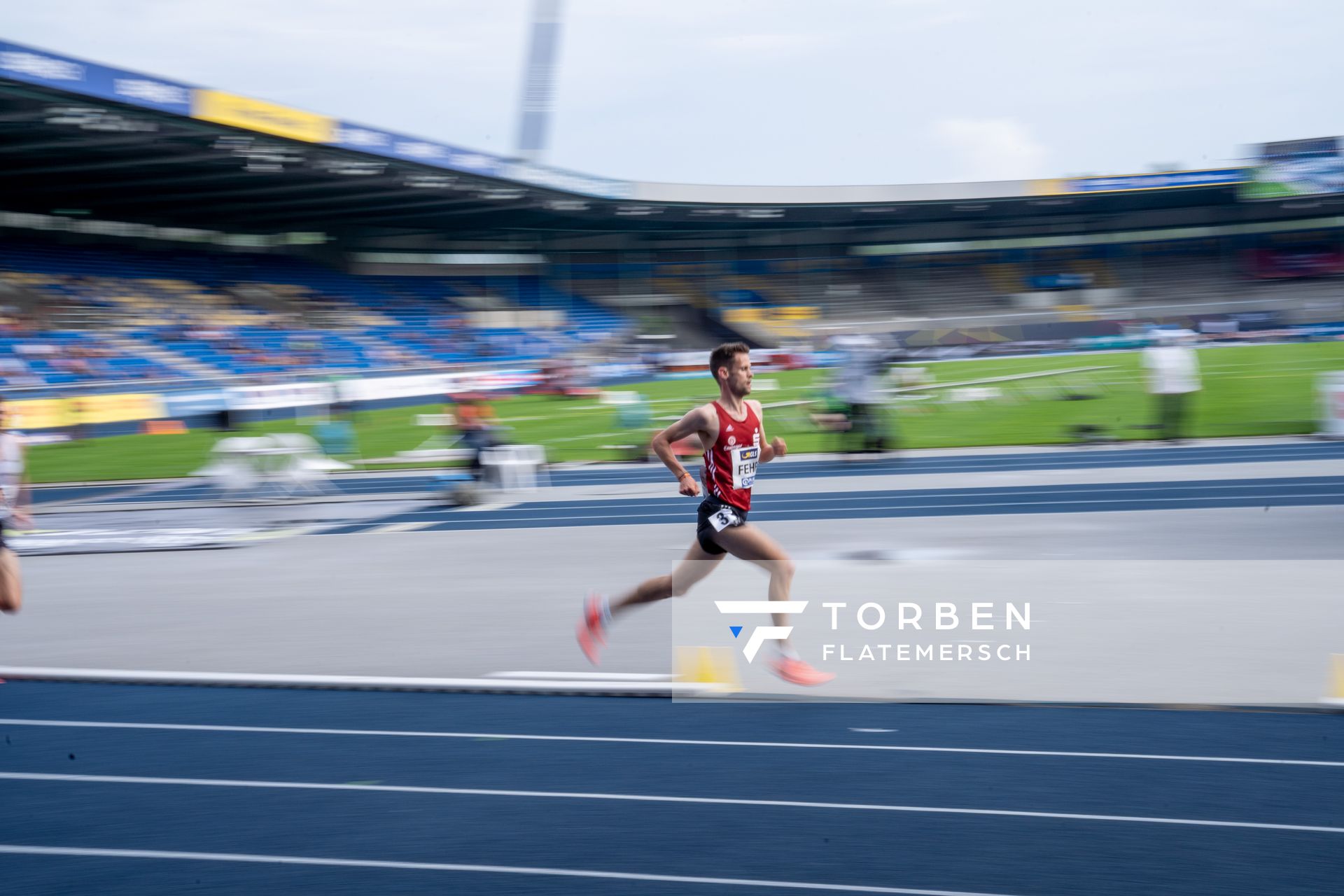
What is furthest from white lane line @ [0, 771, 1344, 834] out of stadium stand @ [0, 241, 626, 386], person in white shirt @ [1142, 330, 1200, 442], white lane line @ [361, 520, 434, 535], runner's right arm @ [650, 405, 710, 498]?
stadium stand @ [0, 241, 626, 386]

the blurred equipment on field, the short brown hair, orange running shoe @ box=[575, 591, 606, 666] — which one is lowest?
the blurred equipment on field

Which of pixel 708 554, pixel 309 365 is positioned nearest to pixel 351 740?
pixel 708 554

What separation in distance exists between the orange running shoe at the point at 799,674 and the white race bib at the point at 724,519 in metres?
0.77

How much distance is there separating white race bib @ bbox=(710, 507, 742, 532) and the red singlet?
0.16ft

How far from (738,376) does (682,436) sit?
427 millimetres

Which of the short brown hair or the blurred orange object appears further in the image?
the blurred orange object

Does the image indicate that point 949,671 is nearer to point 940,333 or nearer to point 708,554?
point 708,554

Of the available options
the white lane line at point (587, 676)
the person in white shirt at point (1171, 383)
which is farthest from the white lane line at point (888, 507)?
the white lane line at point (587, 676)

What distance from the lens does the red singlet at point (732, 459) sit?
17.4ft

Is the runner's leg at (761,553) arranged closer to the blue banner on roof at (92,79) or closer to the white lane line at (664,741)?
the white lane line at (664,741)

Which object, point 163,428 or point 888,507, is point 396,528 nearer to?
point 888,507

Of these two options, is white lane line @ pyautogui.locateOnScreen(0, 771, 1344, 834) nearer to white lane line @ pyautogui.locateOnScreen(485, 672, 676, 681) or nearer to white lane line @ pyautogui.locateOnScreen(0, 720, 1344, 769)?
white lane line @ pyautogui.locateOnScreen(0, 720, 1344, 769)

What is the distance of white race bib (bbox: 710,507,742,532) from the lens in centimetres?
534

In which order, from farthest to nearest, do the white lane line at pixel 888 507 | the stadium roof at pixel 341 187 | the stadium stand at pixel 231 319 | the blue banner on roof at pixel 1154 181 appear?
the blue banner on roof at pixel 1154 181 < the stadium stand at pixel 231 319 < the stadium roof at pixel 341 187 < the white lane line at pixel 888 507
